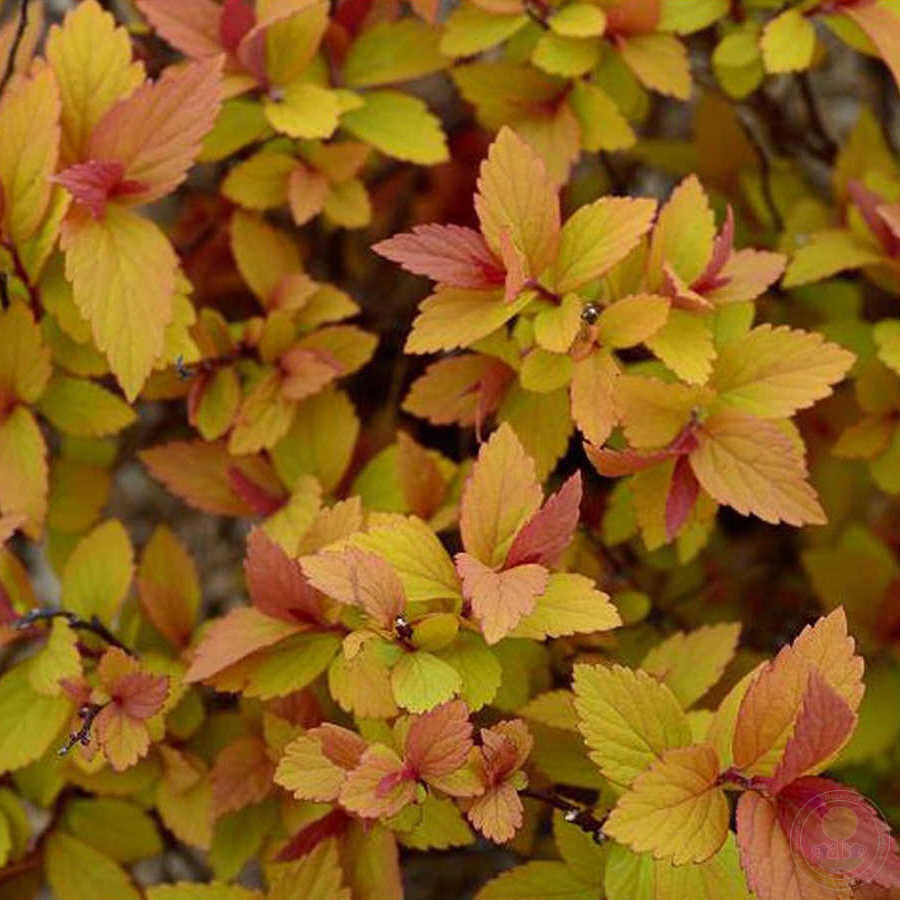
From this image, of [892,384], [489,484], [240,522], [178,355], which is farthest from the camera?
[240,522]

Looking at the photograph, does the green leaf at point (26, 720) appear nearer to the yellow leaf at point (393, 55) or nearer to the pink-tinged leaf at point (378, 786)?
the pink-tinged leaf at point (378, 786)

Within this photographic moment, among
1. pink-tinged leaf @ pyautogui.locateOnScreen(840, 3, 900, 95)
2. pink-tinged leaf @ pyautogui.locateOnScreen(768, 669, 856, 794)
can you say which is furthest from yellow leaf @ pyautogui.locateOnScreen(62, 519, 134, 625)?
pink-tinged leaf @ pyautogui.locateOnScreen(840, 3, 900, 95)

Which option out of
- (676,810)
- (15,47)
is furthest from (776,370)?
(15,47)

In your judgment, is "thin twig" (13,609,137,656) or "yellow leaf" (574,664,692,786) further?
"thin twig" (13,609,137,656)

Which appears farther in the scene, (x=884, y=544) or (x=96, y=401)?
(x=884, y=544)

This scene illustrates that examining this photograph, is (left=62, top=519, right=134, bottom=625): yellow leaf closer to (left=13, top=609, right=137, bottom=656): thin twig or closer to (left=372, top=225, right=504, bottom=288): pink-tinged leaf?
(left=13, top=609, right=137, bottom=656): thin twig

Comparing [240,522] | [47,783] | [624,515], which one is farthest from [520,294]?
[240,522]

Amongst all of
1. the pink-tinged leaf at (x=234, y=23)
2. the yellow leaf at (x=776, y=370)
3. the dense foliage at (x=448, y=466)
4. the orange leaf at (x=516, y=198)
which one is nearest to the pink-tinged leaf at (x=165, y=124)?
the dense foliage at (x=448, y=466)

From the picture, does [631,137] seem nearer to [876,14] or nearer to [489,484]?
[876,14]
